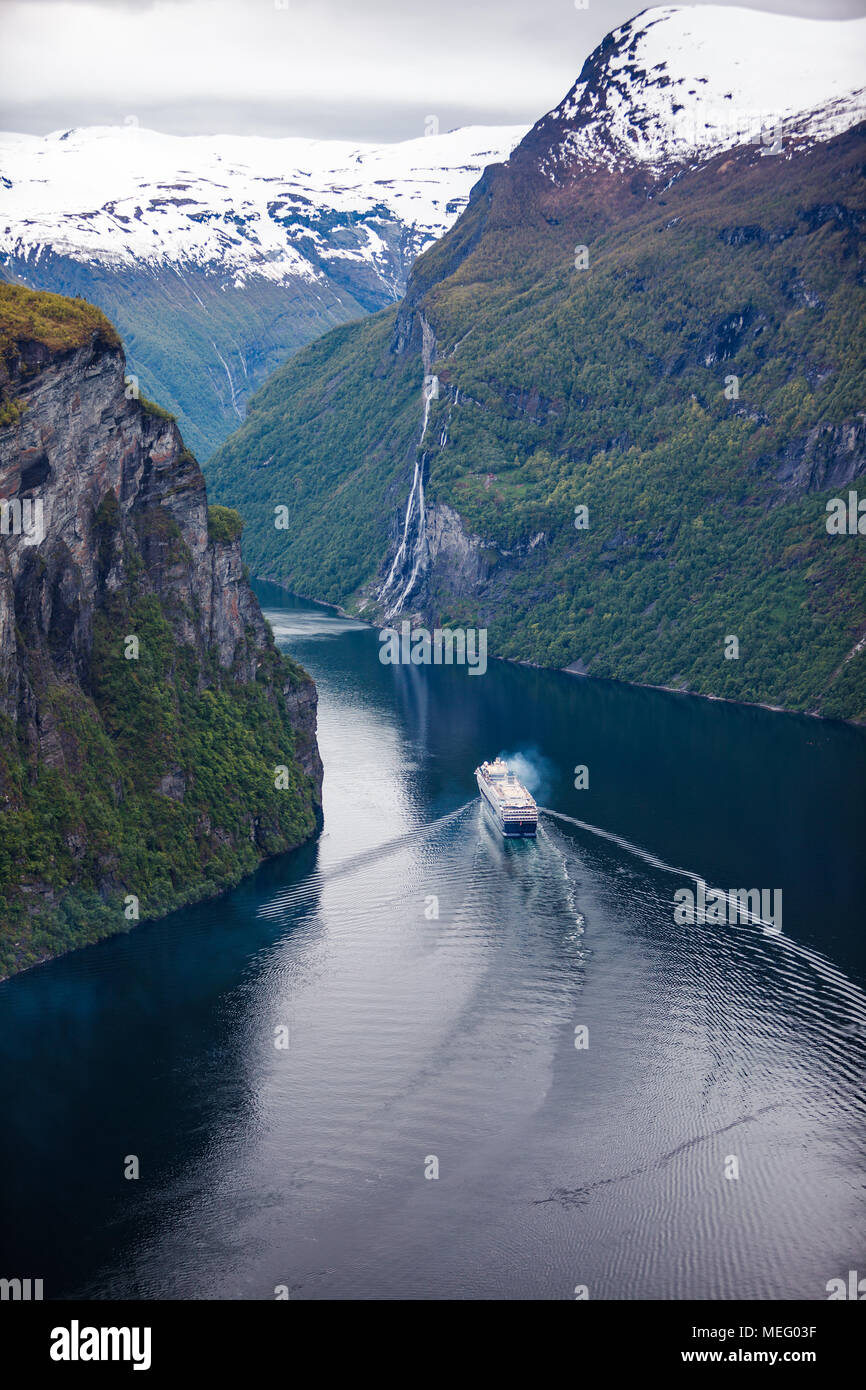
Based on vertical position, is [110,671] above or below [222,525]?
below

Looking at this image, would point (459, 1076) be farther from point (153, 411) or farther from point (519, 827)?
point (153, 411)

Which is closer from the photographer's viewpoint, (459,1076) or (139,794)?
(459,1076)

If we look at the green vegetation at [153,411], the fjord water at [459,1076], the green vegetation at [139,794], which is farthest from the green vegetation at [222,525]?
the fjord water at [459,1076]

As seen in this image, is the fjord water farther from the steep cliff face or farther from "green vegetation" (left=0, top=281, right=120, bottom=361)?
"green vegetation" (left=0, top=281, right=120, bottom=361)

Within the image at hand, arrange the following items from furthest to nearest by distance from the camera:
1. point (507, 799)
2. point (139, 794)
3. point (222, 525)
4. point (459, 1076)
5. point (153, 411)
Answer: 1. point (222, 525)
2. point (507, 799)
3. point (153, 411)
4. point (139, 794)
5. point (459, 1076)

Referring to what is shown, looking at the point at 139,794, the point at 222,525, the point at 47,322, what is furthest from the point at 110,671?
the point at 47,322
